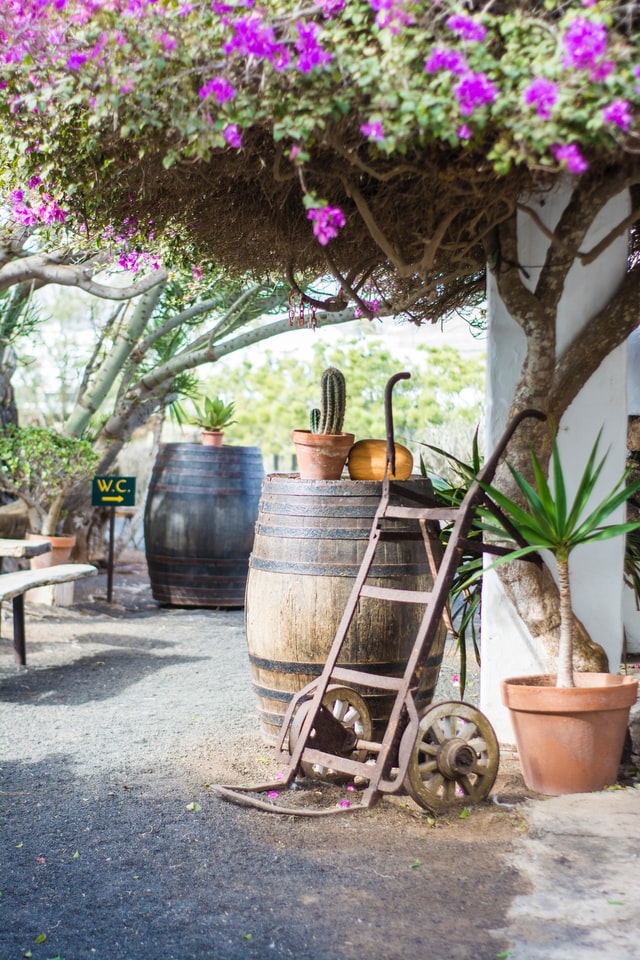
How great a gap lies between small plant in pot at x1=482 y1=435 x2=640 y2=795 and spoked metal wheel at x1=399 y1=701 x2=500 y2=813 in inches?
5.5

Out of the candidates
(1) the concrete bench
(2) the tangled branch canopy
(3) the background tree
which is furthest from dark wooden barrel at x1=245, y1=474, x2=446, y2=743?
(3) the background tree

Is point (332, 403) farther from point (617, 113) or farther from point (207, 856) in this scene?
point (617, 113)

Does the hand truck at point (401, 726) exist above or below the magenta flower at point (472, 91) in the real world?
below

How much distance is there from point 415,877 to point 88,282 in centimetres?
375

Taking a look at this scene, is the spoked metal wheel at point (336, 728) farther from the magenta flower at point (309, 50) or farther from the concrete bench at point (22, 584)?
the concrete bench at point (22, 584)

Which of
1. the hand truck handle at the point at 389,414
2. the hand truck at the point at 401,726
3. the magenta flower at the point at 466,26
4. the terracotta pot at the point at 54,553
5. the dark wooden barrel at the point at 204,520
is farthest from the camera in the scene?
the dark wooden barrel at the point at 204,520

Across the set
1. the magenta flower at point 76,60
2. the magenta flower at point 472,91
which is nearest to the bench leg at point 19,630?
the magenta flower at point 76,60

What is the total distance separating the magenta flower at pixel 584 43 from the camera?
222cm

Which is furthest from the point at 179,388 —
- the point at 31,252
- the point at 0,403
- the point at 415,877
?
the point at 415,877

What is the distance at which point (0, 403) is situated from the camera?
8789 mm

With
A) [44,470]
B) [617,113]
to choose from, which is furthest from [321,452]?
[44,470]

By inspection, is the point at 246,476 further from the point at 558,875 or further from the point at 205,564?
the point at 558,875

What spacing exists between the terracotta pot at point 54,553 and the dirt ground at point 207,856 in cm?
290

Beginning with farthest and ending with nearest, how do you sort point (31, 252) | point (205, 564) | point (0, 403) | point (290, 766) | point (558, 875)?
point (0, 403), point (205, 564), point (31, 252), point (290, 766), point (558, 875)
